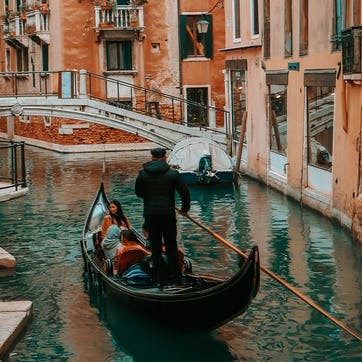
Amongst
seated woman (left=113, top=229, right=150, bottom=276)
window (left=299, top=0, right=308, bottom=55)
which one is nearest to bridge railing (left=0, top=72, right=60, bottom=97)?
window (left=299, top=0, right=308, bottom=55)

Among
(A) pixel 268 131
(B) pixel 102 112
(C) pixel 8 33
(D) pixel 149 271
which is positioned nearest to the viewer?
(D) pixel 149 271

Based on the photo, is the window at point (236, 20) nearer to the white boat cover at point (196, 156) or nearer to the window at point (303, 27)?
the white boat cover at point (196, 156)

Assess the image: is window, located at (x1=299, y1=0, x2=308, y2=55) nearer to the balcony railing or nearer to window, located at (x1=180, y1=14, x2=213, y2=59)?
window, located at (x1=180, y1=14, x2=213, y2=59)

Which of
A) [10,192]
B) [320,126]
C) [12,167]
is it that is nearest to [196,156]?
[320,126]

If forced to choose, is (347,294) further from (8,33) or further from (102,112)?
(8,33)

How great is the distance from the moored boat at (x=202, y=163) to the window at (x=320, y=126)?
3.20 m

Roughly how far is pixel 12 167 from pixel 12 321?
12.6 ft

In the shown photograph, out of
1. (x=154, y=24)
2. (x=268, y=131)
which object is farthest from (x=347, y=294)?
(x=154, y=24)

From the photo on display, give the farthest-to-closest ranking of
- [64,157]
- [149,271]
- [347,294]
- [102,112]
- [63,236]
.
→ [64,157] < [102,112] < [63,236] < [347,294] < [149,271]

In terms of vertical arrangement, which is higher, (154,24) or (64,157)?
(154,24)

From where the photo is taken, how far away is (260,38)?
1766 cm

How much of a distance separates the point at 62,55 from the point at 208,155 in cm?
852

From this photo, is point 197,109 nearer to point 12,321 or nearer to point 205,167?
point 205,167

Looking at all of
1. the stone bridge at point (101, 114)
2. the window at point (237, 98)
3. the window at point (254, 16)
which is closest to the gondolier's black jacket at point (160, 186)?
the window at point (254, 16)
